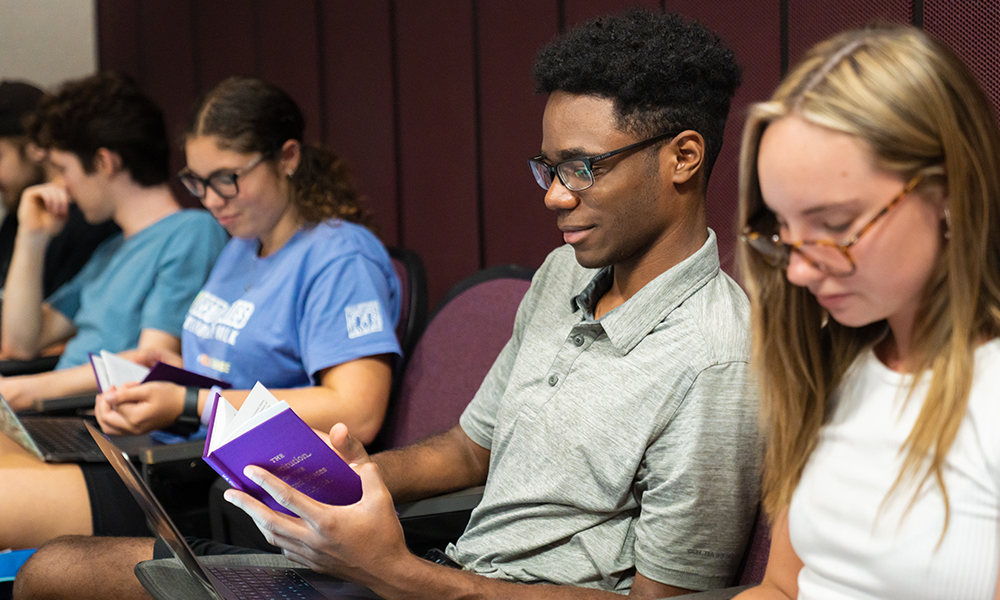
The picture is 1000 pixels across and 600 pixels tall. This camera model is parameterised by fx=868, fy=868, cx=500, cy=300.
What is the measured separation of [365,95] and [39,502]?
1708 mm

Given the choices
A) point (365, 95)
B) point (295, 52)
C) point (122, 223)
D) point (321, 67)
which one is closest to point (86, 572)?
point (122, 223)

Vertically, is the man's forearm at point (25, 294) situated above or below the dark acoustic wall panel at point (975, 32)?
below

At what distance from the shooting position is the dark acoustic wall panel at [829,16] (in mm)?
1479

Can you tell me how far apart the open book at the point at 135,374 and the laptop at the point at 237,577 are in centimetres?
51

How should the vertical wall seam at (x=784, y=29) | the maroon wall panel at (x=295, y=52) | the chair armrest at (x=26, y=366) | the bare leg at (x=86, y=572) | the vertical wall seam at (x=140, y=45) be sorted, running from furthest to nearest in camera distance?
the vertical wall seam at (x=140, y=45) → the maroon wall panel at (x=295, y=52) → the chair armrest at (x=26, y=366) → the vertical wall seam at (x=784, y=29) → the bare leg at (x=86, y=572)

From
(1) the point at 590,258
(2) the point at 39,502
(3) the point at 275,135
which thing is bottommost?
(2) the point at 39,502

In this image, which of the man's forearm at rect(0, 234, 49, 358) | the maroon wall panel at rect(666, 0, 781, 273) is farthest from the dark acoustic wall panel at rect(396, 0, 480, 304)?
the man's forearm at rect(0, 234, 49, 358)

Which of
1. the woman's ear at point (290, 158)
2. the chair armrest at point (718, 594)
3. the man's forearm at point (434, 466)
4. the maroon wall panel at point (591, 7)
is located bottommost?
the man's forearm at point (434, 466)

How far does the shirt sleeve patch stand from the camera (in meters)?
1.85

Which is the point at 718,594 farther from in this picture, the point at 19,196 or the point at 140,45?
the point at 140,45

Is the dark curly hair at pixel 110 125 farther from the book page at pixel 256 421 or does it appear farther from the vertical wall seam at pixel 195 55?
the book page at pixel 256 421

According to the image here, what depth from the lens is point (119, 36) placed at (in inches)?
170

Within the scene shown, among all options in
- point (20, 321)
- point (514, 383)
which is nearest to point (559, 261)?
point (514, 383)

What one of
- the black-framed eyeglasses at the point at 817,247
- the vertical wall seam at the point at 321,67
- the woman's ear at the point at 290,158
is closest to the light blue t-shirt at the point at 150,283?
the woman's ear at the point at 290,158
